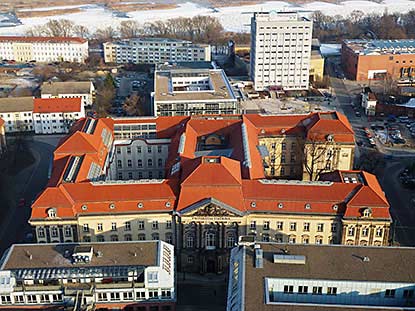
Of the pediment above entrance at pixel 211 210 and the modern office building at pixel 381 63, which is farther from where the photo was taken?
the modern office building at pixel 381 63

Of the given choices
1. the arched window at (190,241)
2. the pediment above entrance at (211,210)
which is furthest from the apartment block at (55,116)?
the pediment above entrance at (211,210)

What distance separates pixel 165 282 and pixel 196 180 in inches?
513

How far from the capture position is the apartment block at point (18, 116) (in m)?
100

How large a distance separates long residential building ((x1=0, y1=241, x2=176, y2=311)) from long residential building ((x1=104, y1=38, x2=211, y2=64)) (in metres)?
106

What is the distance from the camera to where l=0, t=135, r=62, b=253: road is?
64.3m

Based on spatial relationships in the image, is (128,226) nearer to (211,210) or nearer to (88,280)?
(211,210)

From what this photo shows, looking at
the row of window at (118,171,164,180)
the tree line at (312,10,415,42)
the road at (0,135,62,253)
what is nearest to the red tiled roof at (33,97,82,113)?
the road at (0,135,62,253)

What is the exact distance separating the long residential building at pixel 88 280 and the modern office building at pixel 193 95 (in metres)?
45.7

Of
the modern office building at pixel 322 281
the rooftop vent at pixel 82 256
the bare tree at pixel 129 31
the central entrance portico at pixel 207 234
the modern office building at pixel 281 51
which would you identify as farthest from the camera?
the bare tree at pixel 129 31

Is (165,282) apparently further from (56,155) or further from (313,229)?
(56,155)

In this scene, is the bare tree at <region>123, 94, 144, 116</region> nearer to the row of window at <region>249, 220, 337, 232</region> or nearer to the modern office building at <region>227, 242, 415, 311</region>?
the row of window at <region>249, 220, 337, 232</region>

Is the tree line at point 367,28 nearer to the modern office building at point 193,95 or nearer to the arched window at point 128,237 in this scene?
the modern office building at point 193,95

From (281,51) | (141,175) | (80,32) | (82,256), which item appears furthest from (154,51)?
(82,256)

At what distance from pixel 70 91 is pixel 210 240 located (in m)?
69.7
